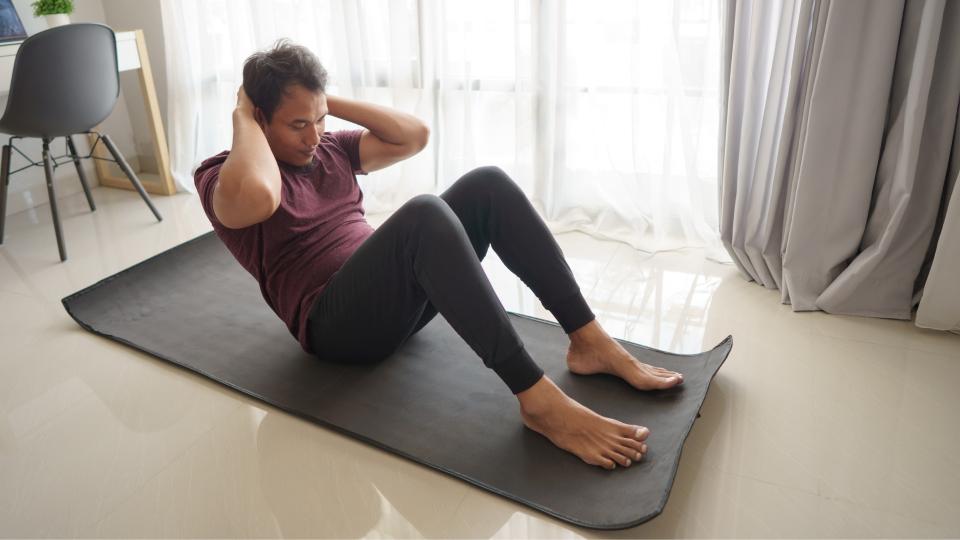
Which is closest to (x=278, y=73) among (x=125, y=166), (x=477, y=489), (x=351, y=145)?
(x=351, y=145)

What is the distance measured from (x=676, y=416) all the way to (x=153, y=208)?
2309 millimetres

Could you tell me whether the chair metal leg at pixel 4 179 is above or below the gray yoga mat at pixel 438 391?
above

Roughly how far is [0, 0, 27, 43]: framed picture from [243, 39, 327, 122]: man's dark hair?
2026 mm

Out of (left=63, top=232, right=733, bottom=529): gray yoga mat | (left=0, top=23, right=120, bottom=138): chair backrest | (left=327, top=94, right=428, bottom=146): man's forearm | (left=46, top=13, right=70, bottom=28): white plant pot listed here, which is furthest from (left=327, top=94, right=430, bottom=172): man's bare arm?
(left=46, top=13, right=70, bottom=28): white plant pot

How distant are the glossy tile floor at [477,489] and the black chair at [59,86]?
76cm

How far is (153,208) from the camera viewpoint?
112 inches

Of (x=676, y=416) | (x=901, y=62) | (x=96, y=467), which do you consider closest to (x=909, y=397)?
(x=676, y=416)

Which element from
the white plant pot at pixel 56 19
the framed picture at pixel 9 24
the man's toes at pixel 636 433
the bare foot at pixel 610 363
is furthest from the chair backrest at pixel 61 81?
the man's toes at pixel 636 433

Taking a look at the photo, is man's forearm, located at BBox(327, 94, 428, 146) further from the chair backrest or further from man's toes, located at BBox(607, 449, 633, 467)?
the chair backrest

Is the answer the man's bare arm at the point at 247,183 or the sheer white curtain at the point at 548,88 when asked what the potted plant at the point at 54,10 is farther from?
the man's bare arm at the point at 247,183

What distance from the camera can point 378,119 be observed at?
1.68 metres

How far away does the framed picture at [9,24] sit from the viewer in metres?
2.77

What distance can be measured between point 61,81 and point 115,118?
1.09 m

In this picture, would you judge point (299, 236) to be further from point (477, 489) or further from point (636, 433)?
point (636, 433)
